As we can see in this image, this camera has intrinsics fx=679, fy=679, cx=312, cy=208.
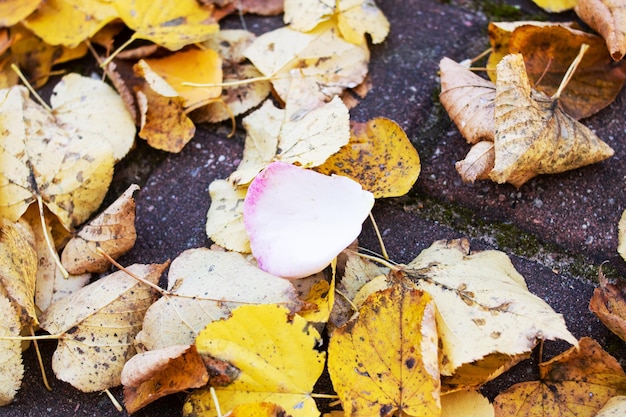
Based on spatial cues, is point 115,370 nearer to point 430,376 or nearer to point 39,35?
point 430,376

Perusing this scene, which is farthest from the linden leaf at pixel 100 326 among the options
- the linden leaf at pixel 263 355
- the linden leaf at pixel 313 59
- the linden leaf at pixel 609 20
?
the linden leaf at pixel 609 20

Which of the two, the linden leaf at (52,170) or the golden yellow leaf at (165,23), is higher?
the golden yellow leaf at (165,23)

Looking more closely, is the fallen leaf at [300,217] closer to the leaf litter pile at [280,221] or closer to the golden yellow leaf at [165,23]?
the leaf litter pile at [280,221]

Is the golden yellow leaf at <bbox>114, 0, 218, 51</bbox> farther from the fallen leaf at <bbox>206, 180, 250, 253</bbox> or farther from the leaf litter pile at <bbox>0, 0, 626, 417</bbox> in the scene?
the fallen leaf at <bbox>206, 180, 250, 253</bbox>

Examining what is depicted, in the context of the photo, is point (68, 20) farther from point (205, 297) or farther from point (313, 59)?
point (205, 297)

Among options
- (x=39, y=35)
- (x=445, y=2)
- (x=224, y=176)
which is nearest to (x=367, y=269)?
(x=224, y=176)

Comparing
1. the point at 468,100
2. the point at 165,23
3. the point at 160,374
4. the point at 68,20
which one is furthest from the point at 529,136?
the point at 68,20
